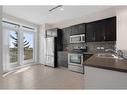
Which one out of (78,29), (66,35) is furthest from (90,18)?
(66,35)

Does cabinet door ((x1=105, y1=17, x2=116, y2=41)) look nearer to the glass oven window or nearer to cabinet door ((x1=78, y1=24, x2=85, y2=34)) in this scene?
cabinet door ((x1=78, y1=24, x2=85, y2=34))

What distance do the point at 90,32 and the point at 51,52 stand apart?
2431mm

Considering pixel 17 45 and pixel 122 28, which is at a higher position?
pixel 122 28

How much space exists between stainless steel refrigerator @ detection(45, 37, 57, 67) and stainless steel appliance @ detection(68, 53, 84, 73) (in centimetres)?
106

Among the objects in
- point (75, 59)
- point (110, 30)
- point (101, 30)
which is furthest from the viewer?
point (75, 59)

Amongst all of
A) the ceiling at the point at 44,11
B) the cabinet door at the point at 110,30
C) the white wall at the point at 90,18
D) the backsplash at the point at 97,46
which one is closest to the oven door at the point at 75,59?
the backsplash at the point at 97,46

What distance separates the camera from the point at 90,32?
472 centimetres

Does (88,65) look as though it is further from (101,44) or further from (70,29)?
(70,29)

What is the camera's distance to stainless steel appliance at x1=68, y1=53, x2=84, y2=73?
475 cm

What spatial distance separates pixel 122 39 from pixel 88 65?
6.99 feet

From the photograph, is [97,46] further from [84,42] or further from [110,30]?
[110,30]

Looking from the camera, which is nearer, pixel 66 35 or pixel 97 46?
pixel 97 46

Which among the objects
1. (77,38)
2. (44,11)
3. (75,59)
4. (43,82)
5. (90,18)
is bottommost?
(43,82)

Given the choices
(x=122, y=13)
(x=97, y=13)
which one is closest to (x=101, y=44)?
(x=97, y=13)
